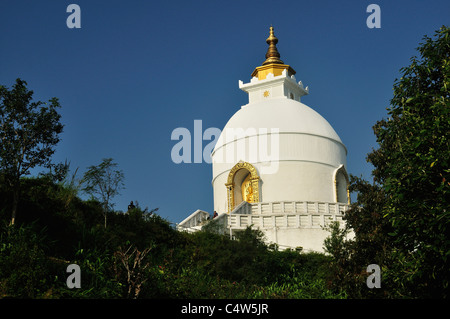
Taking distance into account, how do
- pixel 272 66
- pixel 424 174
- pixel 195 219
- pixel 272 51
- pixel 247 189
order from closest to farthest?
pixel 424 174
pixel 195 219
pixel 247 189
pixel 272 66
pixel 272 51

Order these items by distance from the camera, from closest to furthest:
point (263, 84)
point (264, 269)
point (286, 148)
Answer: point (264, 269)
point (286, 148)
point (263, 84)

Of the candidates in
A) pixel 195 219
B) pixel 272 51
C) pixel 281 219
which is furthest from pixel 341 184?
Answer: pixel 272 51

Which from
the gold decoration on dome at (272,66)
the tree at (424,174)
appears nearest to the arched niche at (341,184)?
the gold decoration on dome at (272,66)

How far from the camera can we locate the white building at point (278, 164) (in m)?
34.0

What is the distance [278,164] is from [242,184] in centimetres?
310

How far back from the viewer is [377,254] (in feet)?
59.8

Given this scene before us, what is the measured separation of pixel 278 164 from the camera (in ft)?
119

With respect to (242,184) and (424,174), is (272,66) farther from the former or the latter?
(424,174)

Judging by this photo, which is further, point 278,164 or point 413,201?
point 278,164

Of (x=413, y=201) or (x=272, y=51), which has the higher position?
(x=272, y=51)

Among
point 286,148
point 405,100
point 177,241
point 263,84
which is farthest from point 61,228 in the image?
point 263,84

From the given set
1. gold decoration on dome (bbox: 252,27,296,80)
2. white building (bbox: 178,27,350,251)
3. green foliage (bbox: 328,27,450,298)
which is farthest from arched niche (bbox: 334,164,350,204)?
green foliage (bbox: 328,27,450,298)
